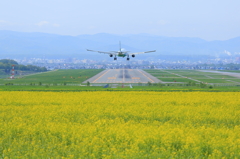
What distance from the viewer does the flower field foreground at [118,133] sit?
1970 centimetres

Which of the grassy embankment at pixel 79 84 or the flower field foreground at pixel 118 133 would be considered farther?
the grassy embankment at pixel 79 84

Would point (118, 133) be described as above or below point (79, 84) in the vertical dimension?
above

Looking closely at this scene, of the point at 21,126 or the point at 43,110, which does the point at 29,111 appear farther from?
the point at 21,126

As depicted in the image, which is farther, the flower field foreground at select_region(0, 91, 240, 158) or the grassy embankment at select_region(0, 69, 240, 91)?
the grassy embankment at select_region(0, 69, 240, 91)

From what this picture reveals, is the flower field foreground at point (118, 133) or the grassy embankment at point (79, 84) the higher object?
the flower field foreground at point (118, 133)

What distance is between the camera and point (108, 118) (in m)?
29.5

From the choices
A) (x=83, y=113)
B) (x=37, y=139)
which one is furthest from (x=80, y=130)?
(x=83, y=113)

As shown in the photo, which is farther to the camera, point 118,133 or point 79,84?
point 79,84

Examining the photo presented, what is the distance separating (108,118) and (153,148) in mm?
9875

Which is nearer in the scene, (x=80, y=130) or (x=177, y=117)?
(x=80, y=130)

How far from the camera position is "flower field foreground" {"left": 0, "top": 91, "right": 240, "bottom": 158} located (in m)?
19.7

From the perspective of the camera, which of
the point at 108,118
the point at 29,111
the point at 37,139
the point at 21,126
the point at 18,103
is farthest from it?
the point at 18,103

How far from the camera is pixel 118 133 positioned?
22594 mm

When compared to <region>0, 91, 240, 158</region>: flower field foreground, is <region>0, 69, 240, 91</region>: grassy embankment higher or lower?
lower
